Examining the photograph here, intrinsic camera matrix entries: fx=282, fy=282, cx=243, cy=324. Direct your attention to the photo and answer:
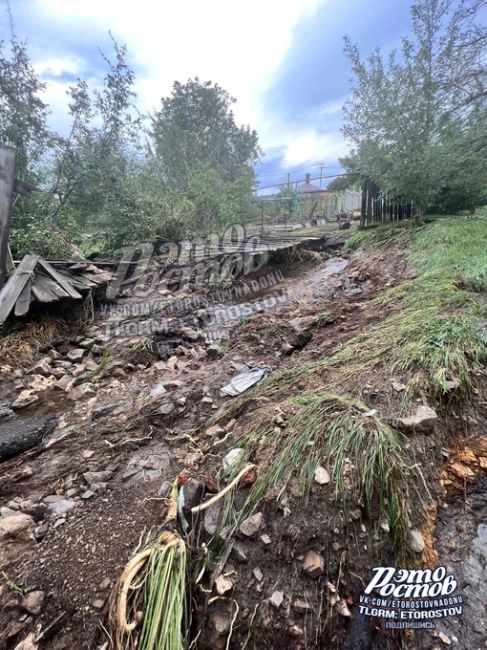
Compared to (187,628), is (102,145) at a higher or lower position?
higher

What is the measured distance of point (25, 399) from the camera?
8.46ft

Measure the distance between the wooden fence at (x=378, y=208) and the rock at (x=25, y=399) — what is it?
23.5 ft

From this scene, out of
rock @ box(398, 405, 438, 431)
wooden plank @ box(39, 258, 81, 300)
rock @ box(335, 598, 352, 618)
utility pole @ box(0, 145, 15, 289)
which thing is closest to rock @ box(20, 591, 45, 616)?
rock @ box(335, 598, 352, 618)

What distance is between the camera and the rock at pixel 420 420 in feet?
4.65

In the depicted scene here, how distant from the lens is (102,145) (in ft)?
19.4

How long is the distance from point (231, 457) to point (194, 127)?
19999 millimetres

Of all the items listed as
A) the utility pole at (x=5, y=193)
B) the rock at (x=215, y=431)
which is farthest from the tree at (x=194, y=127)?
the rock at (x=215, y=431)

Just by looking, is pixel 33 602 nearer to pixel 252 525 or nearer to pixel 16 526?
pixel 16 526

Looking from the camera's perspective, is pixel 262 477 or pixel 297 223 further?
pixel 297 223

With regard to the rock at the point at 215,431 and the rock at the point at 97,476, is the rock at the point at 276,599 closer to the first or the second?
the rock at the point at 215,431

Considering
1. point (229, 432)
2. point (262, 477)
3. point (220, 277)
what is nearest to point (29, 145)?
point (220, 277)

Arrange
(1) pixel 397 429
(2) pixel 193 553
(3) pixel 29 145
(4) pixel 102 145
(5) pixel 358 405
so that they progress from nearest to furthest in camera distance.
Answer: (2) pixel 193 553, (1) pixel 397 429, (5) pixel 358 405, (3) pixel 29 145, (4) pixel 102 145

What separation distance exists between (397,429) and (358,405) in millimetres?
210

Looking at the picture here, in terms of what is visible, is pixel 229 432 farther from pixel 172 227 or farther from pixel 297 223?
pixel 297 223
